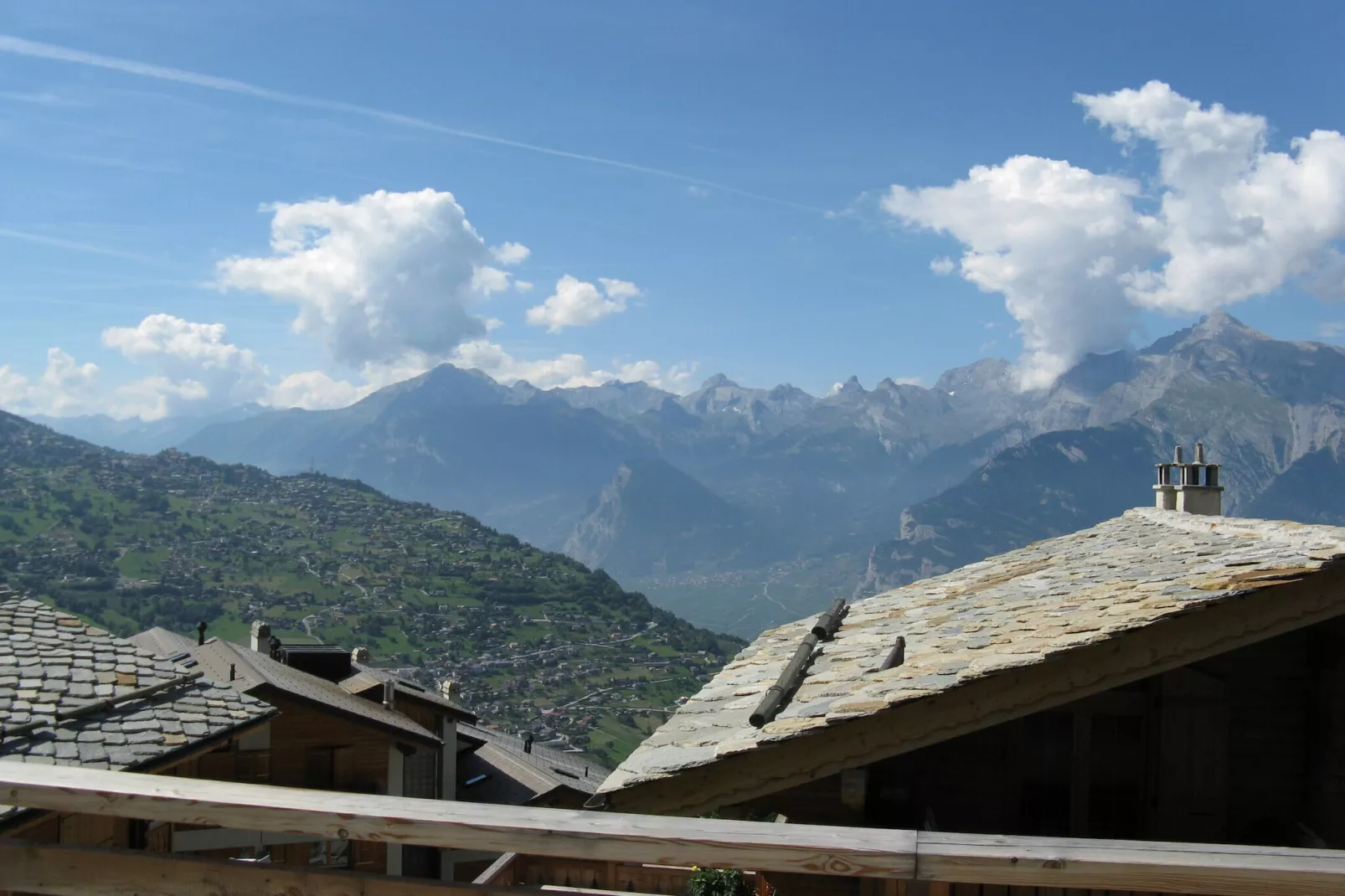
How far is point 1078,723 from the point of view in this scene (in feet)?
26.1

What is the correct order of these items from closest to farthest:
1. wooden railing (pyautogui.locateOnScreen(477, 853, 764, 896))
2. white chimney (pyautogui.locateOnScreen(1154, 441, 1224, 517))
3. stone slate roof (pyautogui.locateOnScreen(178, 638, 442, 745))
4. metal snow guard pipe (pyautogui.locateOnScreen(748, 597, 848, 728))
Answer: metal snow guard pipe (pyautogui.locateOnScreen(748, 597, 848, 728))
wooden railing (pyautogui.locateOnScreen(477, 853, 764, 896))
white chimney (pyautogui.locateOnScreen(1154, 441, 1224, 517))
stone slate roof (pyautogui.locateOnScreen(178, 638, 442, 745))

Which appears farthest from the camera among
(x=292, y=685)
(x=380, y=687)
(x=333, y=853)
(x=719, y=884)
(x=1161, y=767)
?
Answer: (x=380, y=687)

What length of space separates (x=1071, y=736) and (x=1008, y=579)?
4.00 m

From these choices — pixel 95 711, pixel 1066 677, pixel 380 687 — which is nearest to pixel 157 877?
pixel 1066 677

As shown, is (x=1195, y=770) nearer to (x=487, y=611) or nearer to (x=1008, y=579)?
(x=1008, y=579)

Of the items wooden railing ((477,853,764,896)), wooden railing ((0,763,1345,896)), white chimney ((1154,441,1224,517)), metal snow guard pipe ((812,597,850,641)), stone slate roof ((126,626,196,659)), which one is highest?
white chimney ((1154,441,1224,517))

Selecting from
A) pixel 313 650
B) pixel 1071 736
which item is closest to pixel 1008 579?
pixel 1071 736

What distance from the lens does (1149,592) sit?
7.38 metres

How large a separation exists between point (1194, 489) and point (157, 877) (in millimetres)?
18414

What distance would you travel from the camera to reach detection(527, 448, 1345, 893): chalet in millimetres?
6555

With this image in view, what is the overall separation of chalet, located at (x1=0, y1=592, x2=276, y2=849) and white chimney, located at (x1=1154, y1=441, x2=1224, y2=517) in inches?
593

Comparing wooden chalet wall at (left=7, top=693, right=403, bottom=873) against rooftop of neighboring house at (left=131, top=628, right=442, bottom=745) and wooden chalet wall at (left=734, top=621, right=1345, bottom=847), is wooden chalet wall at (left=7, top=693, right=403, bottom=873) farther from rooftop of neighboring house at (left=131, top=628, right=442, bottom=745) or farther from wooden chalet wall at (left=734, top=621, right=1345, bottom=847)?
wooden chalet wall at (left=734, top=621, right=1345, bottom=847)

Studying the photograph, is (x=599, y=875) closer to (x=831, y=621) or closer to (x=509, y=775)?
(x=831, y=621)

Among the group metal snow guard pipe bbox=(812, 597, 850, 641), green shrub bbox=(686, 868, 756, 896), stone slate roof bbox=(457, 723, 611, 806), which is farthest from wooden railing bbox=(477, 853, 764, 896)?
stone slate roof bbox=(457, 723, 611, 806)
